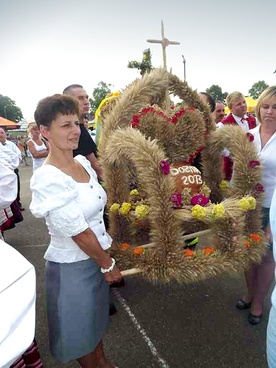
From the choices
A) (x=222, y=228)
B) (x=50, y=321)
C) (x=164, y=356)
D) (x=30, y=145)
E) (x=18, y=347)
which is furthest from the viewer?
(x=30, y=145)

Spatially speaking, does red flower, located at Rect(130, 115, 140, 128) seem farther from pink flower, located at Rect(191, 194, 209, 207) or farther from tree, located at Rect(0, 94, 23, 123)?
tree, located at Rect(0, 94, 23, 123)

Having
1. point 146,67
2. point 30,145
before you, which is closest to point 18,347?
point 146,67

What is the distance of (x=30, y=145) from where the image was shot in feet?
16.6

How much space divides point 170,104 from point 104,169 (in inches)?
26.6

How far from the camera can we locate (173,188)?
1648mm

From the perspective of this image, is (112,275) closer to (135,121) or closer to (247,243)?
(247,243)

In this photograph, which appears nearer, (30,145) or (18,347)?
(18,347)

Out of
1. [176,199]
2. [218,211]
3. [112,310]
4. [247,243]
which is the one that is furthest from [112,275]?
[112,310]

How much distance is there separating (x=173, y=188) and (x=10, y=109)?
7598 cm

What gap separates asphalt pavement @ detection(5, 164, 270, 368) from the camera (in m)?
2.05

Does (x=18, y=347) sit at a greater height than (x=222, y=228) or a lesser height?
greater

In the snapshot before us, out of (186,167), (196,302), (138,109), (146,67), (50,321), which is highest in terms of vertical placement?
Answer: (146,67)

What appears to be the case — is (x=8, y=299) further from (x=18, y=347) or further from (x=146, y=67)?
(x=146, y=67)

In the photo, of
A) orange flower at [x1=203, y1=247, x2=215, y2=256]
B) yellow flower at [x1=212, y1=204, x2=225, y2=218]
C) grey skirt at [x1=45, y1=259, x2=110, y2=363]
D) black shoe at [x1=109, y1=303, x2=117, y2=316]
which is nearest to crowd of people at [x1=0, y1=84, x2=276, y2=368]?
grey skirt at [x1=45, y1=259, x2=110, y2=363]
